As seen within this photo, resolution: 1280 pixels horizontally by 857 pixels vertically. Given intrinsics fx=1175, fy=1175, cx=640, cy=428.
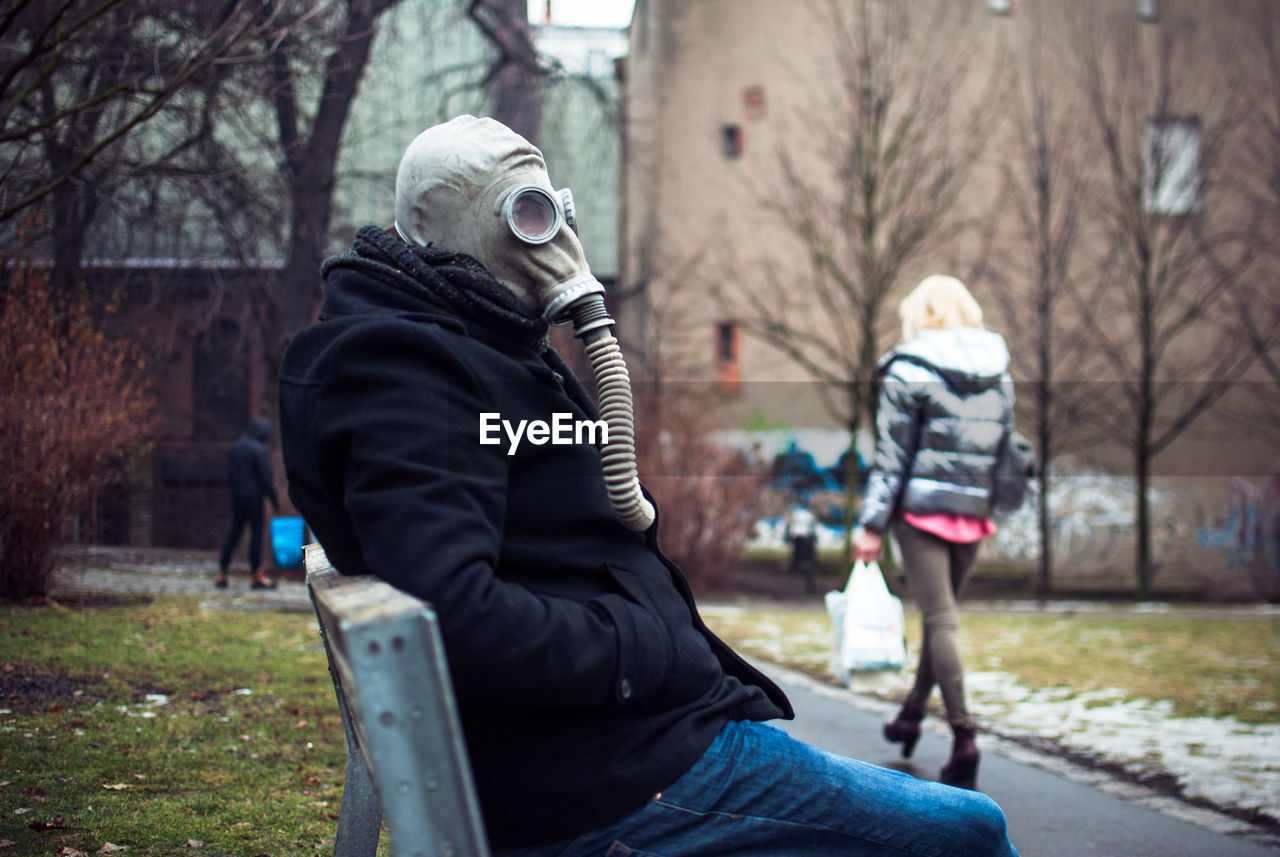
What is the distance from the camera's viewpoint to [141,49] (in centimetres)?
820

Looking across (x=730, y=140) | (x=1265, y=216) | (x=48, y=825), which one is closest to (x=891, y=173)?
(x=730, y=140)

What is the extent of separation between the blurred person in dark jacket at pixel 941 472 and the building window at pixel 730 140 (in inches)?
728

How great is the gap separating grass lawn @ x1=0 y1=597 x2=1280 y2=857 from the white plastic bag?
2162 millimetres

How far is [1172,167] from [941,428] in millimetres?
17441

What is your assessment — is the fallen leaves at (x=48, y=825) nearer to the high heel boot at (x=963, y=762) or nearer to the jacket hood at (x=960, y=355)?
the high heel boot at (x=963, y=762)

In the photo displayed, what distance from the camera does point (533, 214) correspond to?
1.88m

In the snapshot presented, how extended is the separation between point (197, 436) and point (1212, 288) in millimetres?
18197

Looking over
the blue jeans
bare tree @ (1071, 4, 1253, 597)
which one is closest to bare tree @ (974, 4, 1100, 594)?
bare tree @ (1071, 4, 1253, 597)

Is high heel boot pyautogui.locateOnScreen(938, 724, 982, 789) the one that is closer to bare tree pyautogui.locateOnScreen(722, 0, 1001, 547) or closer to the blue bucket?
the blue bucket

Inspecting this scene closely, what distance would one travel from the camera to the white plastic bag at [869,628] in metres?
5.00

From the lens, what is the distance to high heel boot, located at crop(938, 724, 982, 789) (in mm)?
4887

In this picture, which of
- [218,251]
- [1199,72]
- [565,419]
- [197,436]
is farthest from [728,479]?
[565,419]

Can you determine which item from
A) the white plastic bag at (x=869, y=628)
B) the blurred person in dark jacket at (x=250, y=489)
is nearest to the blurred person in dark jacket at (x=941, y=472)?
the white plastic bag at (x=869, y=628)

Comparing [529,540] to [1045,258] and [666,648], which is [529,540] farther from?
[1045,258]
